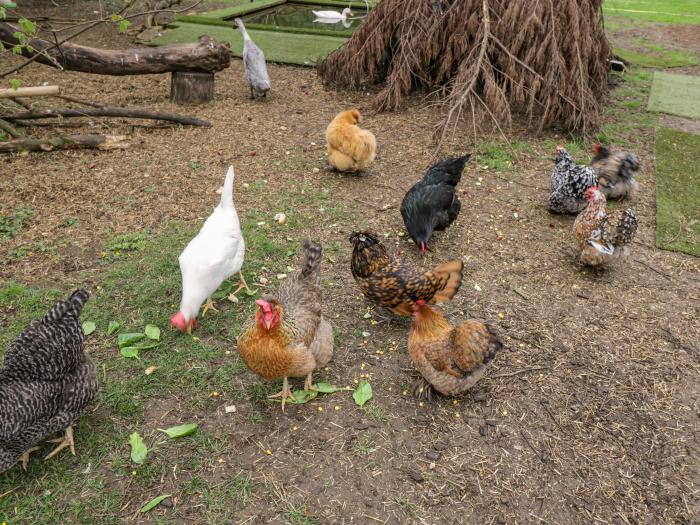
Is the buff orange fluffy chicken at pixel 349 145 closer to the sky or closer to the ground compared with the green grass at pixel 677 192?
closer to the sky

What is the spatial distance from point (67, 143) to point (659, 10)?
61.6 ft

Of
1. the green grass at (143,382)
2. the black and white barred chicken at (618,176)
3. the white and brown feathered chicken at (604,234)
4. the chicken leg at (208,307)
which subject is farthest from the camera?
the black and white barred chicken at (618,176)

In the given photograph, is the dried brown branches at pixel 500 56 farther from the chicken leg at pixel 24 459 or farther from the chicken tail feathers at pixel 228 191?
the chicken leg at pixel 24 459

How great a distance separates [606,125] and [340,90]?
4404mm

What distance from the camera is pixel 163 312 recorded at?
12.7ft

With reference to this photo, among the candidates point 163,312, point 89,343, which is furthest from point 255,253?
point 89,343

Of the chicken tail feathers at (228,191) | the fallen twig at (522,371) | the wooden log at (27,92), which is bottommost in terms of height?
the fallen twig at (522,371)

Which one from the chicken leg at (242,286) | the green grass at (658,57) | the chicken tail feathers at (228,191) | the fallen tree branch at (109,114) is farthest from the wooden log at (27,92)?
the green grass at (658,57)

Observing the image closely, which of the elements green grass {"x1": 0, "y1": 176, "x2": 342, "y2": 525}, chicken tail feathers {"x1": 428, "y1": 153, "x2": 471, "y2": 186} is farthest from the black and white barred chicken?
green grass {"x1": 0, "y1": 176, "x2": 342, "y2": 525}

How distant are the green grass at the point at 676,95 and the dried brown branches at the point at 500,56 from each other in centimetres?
146

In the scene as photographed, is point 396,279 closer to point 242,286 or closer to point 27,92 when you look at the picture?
point 242,286

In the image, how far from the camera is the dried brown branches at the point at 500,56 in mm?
6793

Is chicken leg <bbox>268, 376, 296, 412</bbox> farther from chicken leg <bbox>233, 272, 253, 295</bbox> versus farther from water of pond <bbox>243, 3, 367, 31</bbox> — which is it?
water of pond <bbox>243, 3, 367, 31</bbox>

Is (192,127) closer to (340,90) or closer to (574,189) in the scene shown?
(340,90)
